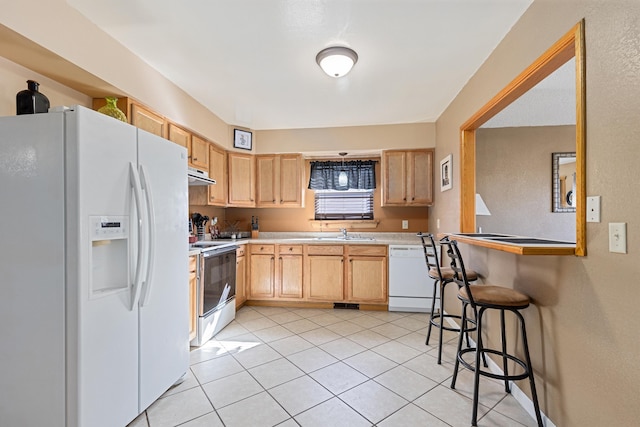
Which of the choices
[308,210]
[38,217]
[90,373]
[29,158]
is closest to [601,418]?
[90,373]

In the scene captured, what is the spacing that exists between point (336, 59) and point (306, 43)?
0.25m

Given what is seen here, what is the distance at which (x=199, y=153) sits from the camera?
339cm

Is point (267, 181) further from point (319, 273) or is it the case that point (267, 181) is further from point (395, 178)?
point (395, 178)

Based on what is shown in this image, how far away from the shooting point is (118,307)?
1.55 metres

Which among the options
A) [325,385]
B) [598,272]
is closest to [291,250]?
[325,385]

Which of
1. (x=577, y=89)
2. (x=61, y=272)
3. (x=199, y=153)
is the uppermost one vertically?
(x=199, y=153)

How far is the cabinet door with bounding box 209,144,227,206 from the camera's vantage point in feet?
11.9

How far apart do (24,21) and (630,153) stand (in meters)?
2.91

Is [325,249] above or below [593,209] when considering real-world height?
below

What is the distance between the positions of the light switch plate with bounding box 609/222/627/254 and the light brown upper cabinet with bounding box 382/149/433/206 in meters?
2.78

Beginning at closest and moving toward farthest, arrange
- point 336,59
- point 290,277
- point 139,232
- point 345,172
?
point 139,232, point 336,59, point 290,277, point 345,172

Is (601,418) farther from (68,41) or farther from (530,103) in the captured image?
(68,41)

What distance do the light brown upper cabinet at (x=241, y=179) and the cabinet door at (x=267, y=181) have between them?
89 mm

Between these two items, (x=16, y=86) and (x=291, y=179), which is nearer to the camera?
(x=16, y=86)
